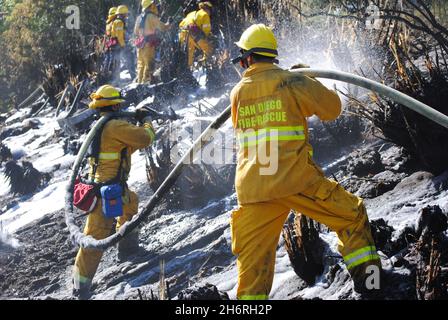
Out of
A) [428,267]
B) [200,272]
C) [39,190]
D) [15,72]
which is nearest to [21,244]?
[39,190]

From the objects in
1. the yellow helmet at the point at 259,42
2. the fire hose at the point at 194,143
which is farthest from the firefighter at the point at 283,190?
the fire hose at the point at 194,143

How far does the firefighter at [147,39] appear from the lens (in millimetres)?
11500

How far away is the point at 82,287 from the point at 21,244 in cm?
236

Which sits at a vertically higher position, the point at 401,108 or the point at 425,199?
the point at 401,108

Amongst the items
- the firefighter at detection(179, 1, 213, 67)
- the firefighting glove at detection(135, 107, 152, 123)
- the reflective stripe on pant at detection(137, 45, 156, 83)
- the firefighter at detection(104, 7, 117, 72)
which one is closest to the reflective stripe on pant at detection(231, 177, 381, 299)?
the firefighting glove at detection(135, 107, 152, 123)

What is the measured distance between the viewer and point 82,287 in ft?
19.6

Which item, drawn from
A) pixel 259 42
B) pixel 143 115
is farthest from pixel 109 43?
pixel 259 42

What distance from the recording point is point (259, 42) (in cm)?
400

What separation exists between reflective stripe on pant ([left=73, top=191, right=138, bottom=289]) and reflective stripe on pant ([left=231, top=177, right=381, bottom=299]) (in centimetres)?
258

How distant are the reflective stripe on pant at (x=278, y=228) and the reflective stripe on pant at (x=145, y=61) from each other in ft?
26.1

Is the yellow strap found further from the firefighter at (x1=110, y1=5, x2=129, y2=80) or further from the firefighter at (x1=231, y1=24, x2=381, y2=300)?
the firefighter at (x1=110, y1=5, x2=129, y2=80)

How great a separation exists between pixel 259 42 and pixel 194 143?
1238mm

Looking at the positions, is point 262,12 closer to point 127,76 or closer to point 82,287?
point 127,76

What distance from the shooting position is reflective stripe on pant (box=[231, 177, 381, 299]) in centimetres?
378
